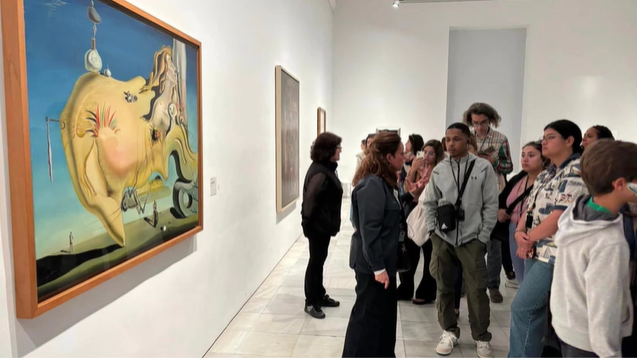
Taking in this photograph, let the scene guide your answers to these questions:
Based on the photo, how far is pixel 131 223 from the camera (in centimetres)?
181

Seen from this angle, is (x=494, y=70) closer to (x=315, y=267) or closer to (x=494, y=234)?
(x=494, y=234)

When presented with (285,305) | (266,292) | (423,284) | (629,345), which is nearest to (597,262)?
(629,345)

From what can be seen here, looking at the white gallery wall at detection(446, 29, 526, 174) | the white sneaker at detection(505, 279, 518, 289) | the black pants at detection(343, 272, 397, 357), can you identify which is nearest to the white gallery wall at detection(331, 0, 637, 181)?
the white gallery wall at detection(446, 29, 526, 174)

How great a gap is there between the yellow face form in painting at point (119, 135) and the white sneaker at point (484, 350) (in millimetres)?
2413

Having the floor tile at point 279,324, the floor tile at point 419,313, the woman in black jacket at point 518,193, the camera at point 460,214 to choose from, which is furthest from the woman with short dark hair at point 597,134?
the floor tile at point 279,324

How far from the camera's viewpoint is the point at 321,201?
10.9 ft

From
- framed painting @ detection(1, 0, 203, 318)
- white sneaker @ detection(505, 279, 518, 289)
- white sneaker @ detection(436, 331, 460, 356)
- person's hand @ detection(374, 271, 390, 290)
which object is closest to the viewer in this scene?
framed painting @ detection(1, 0, 203, 318)

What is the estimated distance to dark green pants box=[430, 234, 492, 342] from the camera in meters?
2.77

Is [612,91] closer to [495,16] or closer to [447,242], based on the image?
[495,16]

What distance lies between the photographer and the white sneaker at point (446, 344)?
2.88 metres

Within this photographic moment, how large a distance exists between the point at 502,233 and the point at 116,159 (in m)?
2.93

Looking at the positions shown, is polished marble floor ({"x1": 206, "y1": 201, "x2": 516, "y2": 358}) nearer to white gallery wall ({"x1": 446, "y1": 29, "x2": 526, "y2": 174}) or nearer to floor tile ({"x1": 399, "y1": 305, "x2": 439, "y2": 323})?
floor tile ({"x1": 399, "y1": 305, "x2": 439, "y2": 323})

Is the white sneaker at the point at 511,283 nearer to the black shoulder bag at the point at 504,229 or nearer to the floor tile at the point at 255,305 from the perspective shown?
the black shoulder bag at the point at 504,229

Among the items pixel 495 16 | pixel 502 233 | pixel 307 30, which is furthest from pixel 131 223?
pixel 495 16
